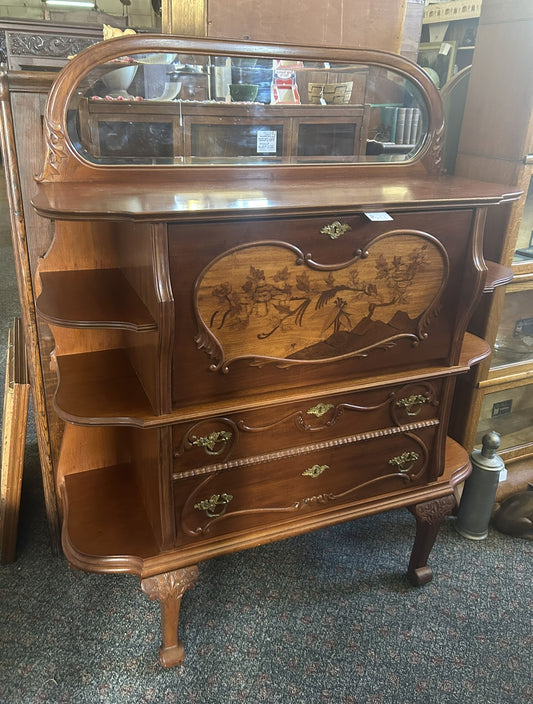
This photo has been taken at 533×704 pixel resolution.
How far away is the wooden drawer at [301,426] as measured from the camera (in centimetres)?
131

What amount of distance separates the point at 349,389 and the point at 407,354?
19 centimetres

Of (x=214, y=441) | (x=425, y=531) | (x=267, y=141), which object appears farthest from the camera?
(x=425, y=531)

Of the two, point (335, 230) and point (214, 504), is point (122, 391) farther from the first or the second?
point (335, 230)

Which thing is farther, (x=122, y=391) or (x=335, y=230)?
(x=122, y=391)

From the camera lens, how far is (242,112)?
153 centimetres

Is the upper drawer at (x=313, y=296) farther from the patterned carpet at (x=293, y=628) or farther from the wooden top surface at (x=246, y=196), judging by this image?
the patterned carpet at (x=293, y=628)

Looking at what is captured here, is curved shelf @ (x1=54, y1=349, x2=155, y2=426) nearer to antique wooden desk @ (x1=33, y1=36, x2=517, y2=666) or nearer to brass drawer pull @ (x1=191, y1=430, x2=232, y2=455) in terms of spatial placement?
antique wooden desk @ (x1=33, y1=36, x2=517, y2=666)

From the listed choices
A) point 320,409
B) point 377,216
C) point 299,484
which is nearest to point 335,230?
point 377,216

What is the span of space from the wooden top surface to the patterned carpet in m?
1.17

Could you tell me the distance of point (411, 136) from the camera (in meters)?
1.66

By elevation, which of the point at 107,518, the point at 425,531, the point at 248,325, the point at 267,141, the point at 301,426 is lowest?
the point at 425,531

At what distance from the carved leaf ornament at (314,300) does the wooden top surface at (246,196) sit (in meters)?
0.09

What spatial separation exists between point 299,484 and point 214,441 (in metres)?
0.29

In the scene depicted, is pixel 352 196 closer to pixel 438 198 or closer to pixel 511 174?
pixel 438 198
